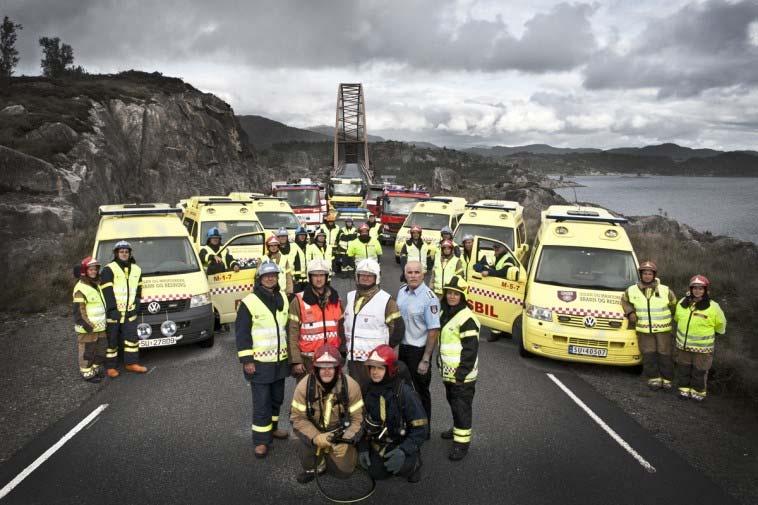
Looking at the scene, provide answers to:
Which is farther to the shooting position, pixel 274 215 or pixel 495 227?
pixel 274 215

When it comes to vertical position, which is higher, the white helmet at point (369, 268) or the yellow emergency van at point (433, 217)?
the white helmet at point (369, 268)

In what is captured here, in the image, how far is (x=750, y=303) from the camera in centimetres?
1172

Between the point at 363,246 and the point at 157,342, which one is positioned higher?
the point at 363,246

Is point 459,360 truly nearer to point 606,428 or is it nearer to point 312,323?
point 312,323

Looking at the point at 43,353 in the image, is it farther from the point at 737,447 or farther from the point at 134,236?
the point at 737,447

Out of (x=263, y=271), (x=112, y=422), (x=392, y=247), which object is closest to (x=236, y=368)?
(x=112, y=422)

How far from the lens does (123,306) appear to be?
7.63 metres

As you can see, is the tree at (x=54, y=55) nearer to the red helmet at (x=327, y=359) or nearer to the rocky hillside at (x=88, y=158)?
the rocky hillside at (x=88, y=158)

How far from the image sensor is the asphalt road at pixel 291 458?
15.3ft

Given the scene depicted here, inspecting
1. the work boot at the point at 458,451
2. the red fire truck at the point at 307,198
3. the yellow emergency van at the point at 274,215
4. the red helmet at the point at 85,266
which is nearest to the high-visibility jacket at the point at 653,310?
the work boot at the point at 458,451

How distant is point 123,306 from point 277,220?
8.21 meters

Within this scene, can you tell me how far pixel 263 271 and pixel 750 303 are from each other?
37.0 ft

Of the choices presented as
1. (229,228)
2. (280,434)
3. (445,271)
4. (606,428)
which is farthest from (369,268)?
(229,228)

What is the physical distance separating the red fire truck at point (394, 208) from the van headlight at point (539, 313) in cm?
1341
